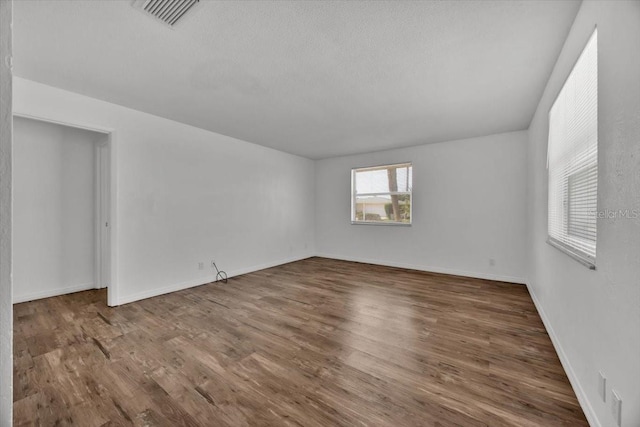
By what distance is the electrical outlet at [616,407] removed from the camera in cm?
115

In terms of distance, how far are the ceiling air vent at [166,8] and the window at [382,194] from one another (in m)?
4.38

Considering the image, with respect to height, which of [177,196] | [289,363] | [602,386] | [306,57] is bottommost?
[289,363]

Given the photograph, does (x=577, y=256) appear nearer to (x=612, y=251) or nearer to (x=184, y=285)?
(x=612, y=251)

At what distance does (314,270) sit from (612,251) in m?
4.22

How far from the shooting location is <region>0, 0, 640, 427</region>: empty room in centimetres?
147

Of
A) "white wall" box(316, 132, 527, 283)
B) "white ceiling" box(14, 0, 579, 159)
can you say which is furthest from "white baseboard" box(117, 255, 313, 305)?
"white ceiling" box(14, 0, 579, 159)

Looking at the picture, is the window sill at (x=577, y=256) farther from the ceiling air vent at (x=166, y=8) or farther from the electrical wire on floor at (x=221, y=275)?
the electrical wire on floor at (x=221, y=275)

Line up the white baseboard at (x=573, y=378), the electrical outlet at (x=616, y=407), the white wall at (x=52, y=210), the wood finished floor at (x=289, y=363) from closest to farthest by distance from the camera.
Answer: the electrical outlet at (x=616, y=407) → the white baseboard at (x=573, y=378) → the wood finished floor at (x=289, y=363) → the white wall at (x=52, y=210)

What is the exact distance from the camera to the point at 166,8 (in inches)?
66.3

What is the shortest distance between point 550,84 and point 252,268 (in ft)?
15.6

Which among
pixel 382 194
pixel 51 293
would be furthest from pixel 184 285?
pixel 382 194

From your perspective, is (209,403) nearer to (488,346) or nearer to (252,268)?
(488,346)

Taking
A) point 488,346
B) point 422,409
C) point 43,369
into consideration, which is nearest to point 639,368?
point 422,409

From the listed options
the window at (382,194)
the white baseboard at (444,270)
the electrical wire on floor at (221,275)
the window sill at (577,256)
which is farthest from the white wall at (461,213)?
the electrical wire on floor at (221,275)
